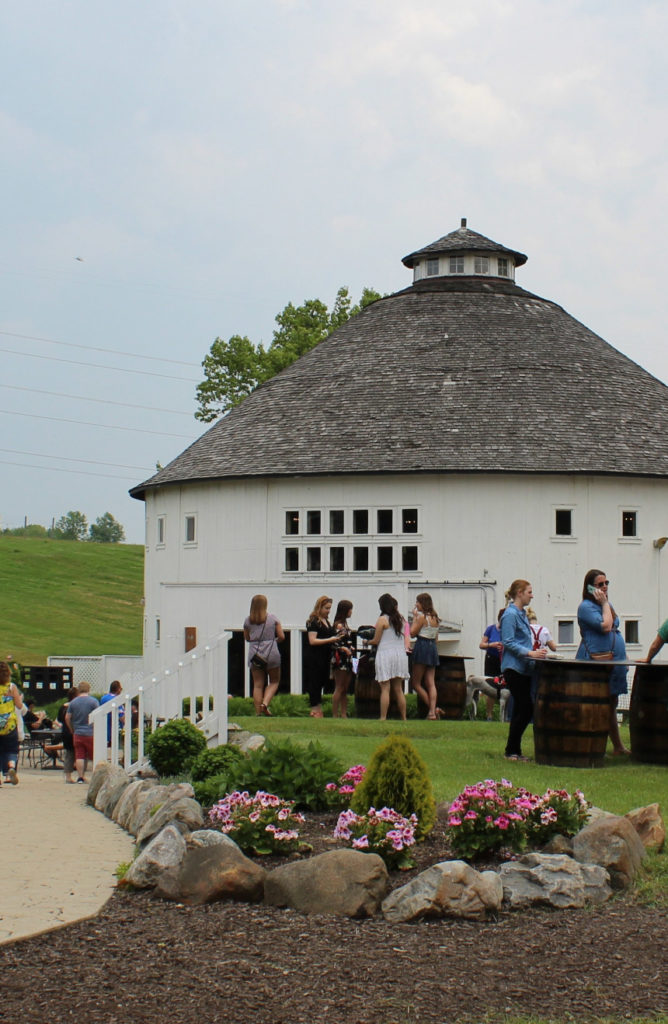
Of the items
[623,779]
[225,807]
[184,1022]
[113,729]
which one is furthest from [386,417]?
[184,1022]

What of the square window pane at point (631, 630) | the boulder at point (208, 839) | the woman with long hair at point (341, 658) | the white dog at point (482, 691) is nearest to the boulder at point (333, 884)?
the boulder at point (208, 839)

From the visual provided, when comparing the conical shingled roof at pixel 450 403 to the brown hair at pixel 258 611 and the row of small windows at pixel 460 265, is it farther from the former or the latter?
the brown hair at pixel 258 611

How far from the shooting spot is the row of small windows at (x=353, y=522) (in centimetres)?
2930

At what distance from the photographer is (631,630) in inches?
1166

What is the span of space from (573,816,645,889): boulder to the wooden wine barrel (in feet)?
39.3

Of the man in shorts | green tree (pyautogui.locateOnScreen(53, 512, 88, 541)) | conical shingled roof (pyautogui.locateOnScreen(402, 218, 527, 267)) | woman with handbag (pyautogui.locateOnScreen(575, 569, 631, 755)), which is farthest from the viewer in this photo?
green tree (pyautogui.locateOnScreen(53, 512, 88, 541))

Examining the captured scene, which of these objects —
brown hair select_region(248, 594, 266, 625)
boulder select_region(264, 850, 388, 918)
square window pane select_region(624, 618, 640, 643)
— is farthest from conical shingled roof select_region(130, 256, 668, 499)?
boulder select_region(264, 850, 388, 918)

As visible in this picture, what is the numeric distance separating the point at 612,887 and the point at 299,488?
22.6 meters

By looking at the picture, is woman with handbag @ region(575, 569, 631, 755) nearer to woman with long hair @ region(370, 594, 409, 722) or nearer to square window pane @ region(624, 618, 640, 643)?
woman with long hair @ region(370, 594, 409, 722)

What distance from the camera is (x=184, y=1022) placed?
18.5ft

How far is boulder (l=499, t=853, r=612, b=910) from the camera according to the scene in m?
7.36

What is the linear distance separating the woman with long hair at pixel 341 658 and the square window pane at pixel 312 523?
1101cm

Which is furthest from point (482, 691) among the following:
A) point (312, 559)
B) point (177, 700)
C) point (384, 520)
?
point (312, 559)

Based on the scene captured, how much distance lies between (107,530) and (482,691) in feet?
478
